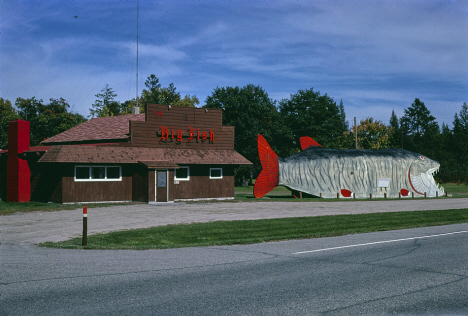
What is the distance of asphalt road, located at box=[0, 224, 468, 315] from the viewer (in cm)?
570

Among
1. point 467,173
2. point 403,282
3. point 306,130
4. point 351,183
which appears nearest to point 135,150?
point 351,183

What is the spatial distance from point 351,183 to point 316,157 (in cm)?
363

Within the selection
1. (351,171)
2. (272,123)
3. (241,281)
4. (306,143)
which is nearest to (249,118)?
(272,123)

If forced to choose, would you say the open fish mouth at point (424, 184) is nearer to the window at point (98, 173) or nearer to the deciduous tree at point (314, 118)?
the window at point (98, 173)

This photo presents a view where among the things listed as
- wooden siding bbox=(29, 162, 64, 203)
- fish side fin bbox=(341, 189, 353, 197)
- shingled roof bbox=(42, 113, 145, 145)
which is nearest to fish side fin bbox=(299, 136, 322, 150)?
fish side fin bbox=(341, 189, 353, 197)

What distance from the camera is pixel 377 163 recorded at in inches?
1399

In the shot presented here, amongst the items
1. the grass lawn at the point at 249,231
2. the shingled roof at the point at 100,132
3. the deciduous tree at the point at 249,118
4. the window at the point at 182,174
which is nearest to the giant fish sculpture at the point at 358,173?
the window at the point at 182,174

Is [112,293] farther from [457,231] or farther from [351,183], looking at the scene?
[351,183]

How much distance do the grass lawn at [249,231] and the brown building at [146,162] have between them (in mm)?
12871

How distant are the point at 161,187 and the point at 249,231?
1452 cm

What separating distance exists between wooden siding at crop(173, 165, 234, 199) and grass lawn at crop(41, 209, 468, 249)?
44.5 ft

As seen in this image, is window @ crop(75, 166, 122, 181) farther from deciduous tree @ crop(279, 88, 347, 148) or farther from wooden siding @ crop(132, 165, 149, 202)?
deciduous tree @ crop(279, 88, 347, 148)

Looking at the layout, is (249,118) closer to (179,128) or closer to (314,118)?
(314,118)

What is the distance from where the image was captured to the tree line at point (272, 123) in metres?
58.7
